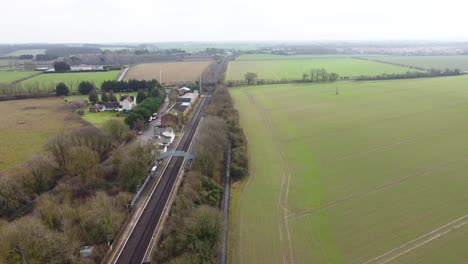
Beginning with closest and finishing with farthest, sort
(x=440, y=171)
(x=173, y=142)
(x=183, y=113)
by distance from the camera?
(x=440, y=171) → (x=173, y=142) → (x=183, y=113)

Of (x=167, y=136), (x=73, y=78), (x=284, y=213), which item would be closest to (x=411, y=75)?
(x=167, y=136)

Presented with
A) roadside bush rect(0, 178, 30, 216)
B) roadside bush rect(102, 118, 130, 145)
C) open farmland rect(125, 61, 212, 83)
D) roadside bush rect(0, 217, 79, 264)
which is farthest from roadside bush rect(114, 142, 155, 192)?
open farmland rect(125, 61, 212, 83)

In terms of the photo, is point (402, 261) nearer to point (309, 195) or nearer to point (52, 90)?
point (309, 195)

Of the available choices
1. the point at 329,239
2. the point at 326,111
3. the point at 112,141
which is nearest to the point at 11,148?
the point at 112,141

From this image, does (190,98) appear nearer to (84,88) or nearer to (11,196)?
(84,88)

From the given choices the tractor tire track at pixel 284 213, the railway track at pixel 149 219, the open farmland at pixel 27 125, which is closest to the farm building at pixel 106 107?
the open farmland at pixel 27 125

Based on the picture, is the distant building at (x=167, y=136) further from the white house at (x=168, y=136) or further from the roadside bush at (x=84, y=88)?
the roadside bush at (x=84, y=88)
